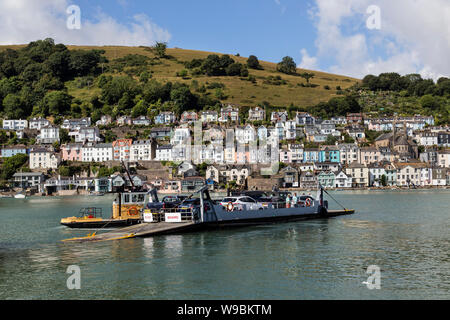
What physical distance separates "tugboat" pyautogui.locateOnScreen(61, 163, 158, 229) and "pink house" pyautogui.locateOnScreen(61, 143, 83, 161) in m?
96.0

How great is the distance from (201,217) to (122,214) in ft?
26.5

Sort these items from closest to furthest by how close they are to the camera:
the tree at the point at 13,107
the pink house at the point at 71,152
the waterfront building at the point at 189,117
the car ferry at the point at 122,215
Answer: the car ferry at the point at 122,215 → the pink house at the point at 71,152 → the waterfront building at the point at 189,117 → the tree at the point at 13,107

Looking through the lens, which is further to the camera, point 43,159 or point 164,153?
point 164,153

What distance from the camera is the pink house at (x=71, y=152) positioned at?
5320 inches

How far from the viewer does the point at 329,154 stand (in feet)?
443

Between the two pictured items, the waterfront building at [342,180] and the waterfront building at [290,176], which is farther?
the waterfront building at [342,180]

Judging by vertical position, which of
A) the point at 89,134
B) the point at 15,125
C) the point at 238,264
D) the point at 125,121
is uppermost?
the point at 125,121

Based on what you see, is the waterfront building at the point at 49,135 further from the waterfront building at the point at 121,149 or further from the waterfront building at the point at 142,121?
the waterfront building at the point at 142,121

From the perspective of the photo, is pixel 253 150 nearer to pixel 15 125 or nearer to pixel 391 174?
pixel 391 174

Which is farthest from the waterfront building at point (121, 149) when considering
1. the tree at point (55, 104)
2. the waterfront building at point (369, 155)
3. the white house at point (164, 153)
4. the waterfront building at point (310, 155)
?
the waterfront building at point (369, 155)

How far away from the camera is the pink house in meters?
135

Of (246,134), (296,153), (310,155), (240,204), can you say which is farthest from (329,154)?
(240,204)

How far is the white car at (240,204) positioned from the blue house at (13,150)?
10703 centimetres

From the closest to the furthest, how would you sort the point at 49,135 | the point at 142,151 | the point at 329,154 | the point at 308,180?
the point at 308,180
the point at 142,151
the point at 329,154
the point at 49,135
